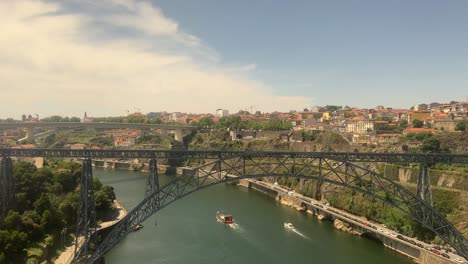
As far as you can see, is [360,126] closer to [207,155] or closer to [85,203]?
[207,155]

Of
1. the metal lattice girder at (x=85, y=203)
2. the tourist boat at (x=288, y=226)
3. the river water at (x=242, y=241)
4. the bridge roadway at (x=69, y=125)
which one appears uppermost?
the bridge roadway at (x=69, y=125)

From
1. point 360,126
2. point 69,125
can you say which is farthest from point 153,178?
point 69,125

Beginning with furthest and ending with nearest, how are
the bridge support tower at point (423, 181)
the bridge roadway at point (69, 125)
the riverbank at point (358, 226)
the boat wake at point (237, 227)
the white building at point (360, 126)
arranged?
the bridge roadway at point (69, 125) → the white building at point (360, 126) → the boat wake at point (237, 227) → the riverbank at point (358, 226) → the bridge support tower at point (423, 181)

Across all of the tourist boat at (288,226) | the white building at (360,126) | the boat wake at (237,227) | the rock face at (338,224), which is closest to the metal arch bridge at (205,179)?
the rock face at (338,224)

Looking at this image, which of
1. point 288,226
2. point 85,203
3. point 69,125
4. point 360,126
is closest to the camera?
point 85,203

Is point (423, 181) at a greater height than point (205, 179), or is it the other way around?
point (205, 179)

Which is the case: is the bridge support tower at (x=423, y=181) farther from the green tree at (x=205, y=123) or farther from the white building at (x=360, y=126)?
the green tree at (x=205, y=123)
